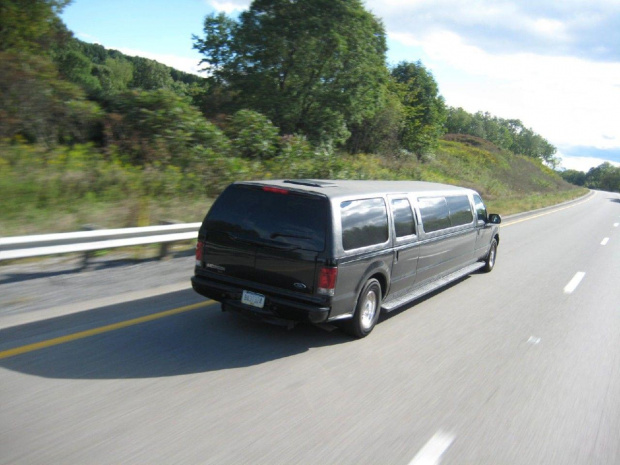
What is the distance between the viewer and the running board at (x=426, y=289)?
6.81m

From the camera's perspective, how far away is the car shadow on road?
4.84 m

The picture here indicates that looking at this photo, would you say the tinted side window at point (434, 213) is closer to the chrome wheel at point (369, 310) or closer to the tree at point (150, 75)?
the chrome wheel at point (369, 310)

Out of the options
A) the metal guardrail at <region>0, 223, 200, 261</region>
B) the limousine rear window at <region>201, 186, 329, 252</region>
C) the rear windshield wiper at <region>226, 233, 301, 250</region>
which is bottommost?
the metal guardrail at <region>0, 223, 200, 261</region>

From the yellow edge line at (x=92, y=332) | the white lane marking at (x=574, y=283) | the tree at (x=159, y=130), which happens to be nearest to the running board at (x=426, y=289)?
the white lane marking at (x=574, y=283)

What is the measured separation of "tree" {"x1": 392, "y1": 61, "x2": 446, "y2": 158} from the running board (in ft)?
114

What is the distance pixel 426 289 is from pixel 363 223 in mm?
2178

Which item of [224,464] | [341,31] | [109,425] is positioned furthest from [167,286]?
[341,31]

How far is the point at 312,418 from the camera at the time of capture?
4.22 metres

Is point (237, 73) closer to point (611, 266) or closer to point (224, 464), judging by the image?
point (611, 266)

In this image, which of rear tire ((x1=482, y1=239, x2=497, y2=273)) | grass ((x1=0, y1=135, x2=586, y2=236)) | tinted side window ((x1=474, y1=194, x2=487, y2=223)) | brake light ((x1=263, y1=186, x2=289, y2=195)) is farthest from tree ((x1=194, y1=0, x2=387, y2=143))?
brake light ((x1=263, y1=186, x2=289, y2=195))

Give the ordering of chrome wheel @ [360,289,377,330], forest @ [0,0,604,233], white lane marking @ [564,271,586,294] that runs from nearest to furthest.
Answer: chrome wheel @ [360,289,377,330] < white lane marking @ [564,271,586,294] < forest @ [0,0,604,233]

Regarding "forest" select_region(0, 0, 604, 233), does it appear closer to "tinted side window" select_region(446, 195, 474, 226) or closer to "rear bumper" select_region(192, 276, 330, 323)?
"rear bumper" select_region(192, 276, 330, 323)

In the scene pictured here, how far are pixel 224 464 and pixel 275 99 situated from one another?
2534cm

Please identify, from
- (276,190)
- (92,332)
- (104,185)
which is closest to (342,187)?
(276,190)
